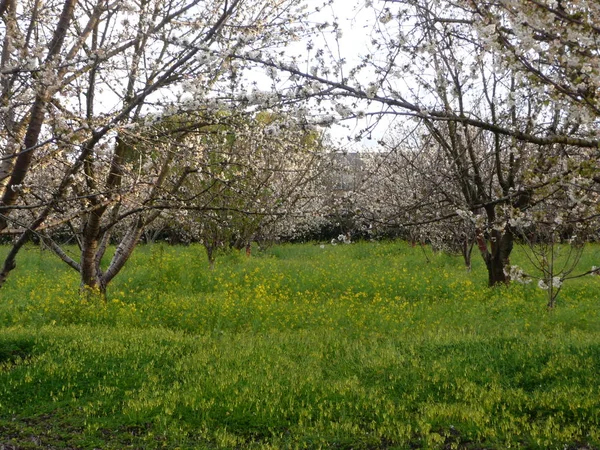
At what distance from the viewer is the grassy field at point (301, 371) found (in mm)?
5148

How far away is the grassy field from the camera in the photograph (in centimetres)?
515

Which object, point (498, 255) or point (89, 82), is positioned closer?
point (89, 82)

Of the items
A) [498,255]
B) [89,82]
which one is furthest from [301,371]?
[498,255]

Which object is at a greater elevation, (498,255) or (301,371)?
(498,255)

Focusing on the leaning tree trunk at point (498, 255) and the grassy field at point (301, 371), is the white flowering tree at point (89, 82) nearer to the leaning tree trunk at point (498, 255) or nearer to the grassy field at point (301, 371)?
the grassy field at point (301, 371)

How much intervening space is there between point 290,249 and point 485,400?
19.3 meters

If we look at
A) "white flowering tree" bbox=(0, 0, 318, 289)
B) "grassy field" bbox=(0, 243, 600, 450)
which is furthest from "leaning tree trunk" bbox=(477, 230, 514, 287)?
"white flowering tree" bbox=(0, 0, 318, 289)

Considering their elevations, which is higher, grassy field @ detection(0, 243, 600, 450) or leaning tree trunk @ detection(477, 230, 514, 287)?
leaning tree trunk @ detection(477, 230, 514, 287)

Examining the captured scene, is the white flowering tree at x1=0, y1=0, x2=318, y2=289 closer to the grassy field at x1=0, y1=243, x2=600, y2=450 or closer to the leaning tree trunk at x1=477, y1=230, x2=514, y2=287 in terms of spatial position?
the grassy field at x1=0, y1=243, x2=600, y2=450

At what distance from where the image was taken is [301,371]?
22.1 feet

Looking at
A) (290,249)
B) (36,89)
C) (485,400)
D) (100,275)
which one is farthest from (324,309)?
(290,249)

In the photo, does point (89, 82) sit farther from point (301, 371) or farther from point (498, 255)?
point (498, 255)

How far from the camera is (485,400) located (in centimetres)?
570

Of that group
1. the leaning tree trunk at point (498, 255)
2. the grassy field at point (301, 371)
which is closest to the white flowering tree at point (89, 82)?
the grassy field at point (301, 371)
